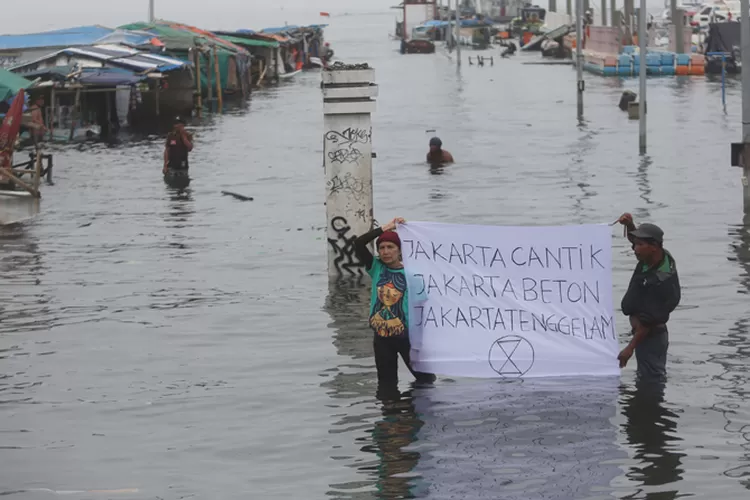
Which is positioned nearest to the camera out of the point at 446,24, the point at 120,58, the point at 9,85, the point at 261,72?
the point at 9,85

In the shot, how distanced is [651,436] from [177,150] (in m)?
20.2

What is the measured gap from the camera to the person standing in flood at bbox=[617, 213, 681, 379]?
1009cm

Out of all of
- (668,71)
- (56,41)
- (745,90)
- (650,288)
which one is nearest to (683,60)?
(668,71)

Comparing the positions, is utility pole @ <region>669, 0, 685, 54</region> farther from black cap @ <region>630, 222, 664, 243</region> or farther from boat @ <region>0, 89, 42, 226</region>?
black cap @ <region>630, 222, 664, 243</region>

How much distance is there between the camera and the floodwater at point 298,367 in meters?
9.64

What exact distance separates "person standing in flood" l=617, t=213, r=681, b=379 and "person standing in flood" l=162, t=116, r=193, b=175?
18951 mm

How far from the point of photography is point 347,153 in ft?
53.9

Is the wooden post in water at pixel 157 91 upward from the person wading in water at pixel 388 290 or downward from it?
upward

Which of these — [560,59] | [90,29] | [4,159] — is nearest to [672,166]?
[4,159]

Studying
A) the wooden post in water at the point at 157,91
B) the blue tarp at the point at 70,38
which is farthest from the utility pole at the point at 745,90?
the blue tarp at the point at 70,38

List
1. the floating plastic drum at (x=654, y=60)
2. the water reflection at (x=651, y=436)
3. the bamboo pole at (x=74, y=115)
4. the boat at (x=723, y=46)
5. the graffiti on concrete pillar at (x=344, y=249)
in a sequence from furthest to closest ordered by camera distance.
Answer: the floating plastic drum at (x=654, y=60)
the boat at (x=723, y=46)
the bamboo pole at (x=74, y=115)
the graffiti on concrete pillar at (x=344, y=249)
the water reflection at (x=651, y=436)

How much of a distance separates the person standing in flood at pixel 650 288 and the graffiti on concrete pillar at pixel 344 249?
21.2 feet

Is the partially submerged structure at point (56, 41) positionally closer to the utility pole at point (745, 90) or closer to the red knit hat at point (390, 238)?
the utility pole at point (745, 90)

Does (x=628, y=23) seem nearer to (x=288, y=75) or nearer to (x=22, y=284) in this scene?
(x=288, y=75)
